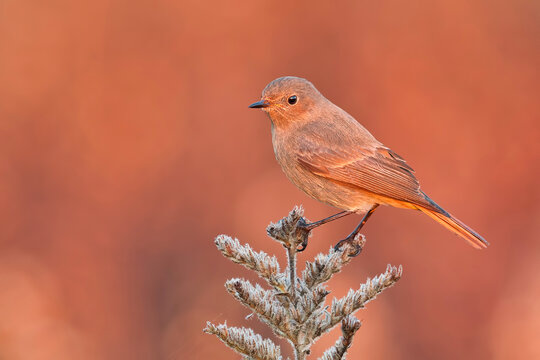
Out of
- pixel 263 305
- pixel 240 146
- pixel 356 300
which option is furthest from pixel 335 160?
pixel 240 146

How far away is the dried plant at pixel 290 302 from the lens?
2.48m

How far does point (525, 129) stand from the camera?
7301 mm

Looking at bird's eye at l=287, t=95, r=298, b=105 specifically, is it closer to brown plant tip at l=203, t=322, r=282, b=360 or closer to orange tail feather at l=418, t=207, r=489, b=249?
orange tail feather at l=418, t=207, r=489, b=249

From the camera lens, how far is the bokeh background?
6.64 meters

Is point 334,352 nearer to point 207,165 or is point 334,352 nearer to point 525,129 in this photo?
point 207,165

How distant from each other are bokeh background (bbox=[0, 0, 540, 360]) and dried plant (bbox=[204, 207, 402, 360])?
3.69 m

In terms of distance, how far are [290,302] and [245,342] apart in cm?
28

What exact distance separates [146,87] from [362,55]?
2603 millimetres

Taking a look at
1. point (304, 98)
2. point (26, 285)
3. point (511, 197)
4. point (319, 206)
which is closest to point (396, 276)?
point (304, 98)

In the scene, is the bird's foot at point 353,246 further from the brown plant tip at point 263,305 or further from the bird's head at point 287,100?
the bird's head at point 287,100

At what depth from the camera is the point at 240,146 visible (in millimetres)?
7262

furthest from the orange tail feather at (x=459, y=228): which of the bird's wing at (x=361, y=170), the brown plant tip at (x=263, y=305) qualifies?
the brown plant tip at (x=263, y=305)

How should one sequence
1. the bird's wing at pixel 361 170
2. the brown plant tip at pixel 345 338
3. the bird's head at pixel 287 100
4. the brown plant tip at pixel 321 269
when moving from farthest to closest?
1. the bird's head at pixel 287 100
2. the bird's wing at pixel 361 170
3. the brown plant tip at pixel 321 269
4. the brown plant tip at pixel 345 338

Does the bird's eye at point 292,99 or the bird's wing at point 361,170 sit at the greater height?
the bird's eye at point 292,99
